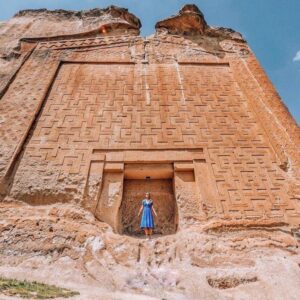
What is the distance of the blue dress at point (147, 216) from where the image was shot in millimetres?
4316

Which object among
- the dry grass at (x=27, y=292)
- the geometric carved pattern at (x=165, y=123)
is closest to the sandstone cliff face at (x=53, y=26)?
the geometric carved pattern at (x=165, y=123)

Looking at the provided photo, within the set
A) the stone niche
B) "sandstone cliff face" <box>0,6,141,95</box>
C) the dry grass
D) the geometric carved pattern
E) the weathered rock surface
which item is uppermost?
"sandstone cliff face" <box>0,6,141,95</box>

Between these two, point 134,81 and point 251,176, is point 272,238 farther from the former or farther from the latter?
point 134,81

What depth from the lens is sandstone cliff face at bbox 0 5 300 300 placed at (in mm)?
3266

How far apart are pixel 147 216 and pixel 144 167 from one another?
853 millimetres

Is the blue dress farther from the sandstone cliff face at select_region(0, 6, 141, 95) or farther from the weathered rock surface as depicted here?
the sandstone cliff face at select_region(0, 6, 141, 95)

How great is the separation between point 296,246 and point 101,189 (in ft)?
9.19

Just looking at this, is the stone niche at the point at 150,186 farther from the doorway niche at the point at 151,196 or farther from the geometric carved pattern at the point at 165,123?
the geometric carved pattern at the point at 165,123

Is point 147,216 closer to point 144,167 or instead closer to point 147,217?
point 147,217

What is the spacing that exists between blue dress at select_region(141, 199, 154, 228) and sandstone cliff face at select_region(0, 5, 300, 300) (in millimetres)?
312

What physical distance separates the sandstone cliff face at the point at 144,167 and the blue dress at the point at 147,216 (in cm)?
31

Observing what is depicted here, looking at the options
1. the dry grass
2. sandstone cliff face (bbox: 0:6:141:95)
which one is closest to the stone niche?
the dry grass

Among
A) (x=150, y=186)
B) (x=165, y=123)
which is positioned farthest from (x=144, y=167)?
(x=165, y=123)

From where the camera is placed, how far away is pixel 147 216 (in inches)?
172
